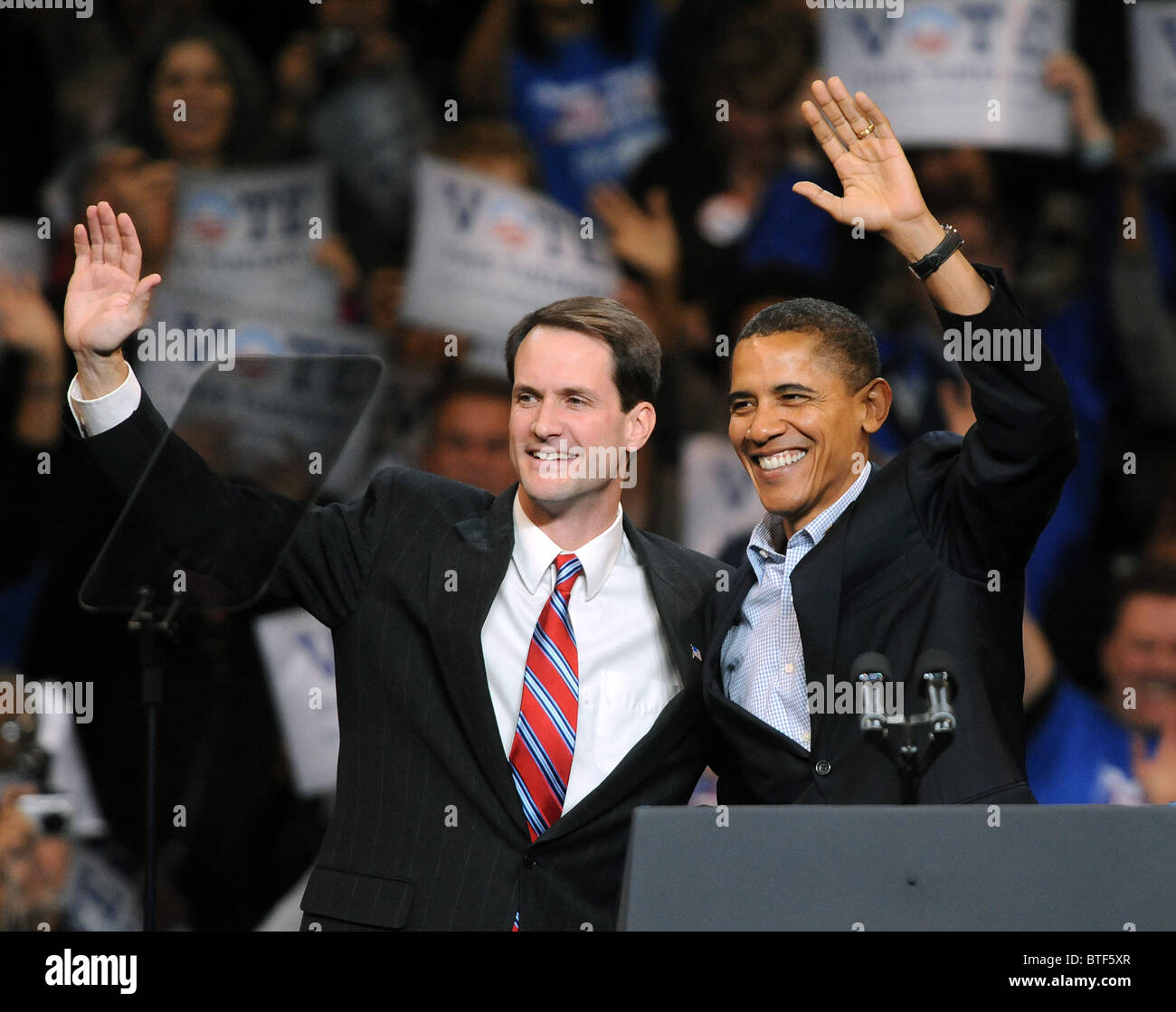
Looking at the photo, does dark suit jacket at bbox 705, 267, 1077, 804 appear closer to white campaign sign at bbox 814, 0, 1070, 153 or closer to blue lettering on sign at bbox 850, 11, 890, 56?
white campaign sign at bbox 814, 0, 1070, 153

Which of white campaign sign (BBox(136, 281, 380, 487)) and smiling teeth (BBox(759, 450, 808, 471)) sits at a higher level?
white campaign sign (BBox(136, 281, 380, 487))

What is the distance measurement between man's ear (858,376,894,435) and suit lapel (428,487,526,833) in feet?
2.10

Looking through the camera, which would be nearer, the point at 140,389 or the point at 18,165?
the point at 140,389

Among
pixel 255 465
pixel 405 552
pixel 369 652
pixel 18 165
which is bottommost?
pixel 369 652

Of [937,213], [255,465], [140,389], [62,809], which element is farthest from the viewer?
[937,213]

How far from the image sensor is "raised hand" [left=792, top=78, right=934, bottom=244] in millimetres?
2309

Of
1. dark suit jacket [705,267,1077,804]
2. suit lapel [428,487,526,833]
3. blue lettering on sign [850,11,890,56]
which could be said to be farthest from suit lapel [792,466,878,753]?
blue lettering on sign [850,11,890,56]

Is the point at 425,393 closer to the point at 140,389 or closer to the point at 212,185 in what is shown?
the point at 212,185

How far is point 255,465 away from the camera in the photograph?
2973 millimetres

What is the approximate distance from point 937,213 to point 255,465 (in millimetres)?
2756

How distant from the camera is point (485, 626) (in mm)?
2602

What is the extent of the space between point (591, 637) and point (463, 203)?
270 cm

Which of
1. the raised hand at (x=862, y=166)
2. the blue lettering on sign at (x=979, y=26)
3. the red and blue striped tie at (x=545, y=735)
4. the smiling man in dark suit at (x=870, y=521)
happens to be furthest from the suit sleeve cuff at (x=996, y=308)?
the blue lettering on sign at (x=979, y=26)
